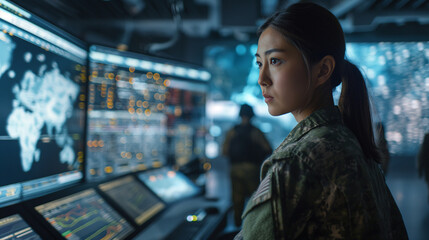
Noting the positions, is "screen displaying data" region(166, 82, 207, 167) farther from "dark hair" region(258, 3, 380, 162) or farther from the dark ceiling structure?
"dark hair" region(258, 3, 380, 162)

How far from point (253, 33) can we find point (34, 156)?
14.7ft

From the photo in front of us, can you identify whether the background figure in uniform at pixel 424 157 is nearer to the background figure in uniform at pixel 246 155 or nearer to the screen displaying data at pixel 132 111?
the background figure in uniform at pixel 246 155

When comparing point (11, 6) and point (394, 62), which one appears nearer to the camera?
point (11, 6)

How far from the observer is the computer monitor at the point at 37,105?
974 mm

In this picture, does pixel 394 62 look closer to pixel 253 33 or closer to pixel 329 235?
pixel 253 33

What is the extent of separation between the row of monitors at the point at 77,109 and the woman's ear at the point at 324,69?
1.06m

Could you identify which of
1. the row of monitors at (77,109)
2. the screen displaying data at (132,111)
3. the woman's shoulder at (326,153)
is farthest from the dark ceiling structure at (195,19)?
the woman's shoulder at (326,153)

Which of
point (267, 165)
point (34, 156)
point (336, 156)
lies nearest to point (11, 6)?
point (34, 156)

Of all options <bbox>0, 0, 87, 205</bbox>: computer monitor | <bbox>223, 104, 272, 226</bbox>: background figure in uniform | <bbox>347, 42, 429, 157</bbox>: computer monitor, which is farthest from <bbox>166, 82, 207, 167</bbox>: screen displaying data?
<bbox>347, 42, 429, 157</bbox>: computer monitor

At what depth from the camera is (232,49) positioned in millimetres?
5426

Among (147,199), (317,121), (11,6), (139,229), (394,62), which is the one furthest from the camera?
(394,62)

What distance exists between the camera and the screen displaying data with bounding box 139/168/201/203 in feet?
6.13

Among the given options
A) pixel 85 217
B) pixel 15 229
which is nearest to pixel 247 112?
pixel 85 217

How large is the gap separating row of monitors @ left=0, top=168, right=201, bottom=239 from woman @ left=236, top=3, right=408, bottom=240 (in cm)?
75
